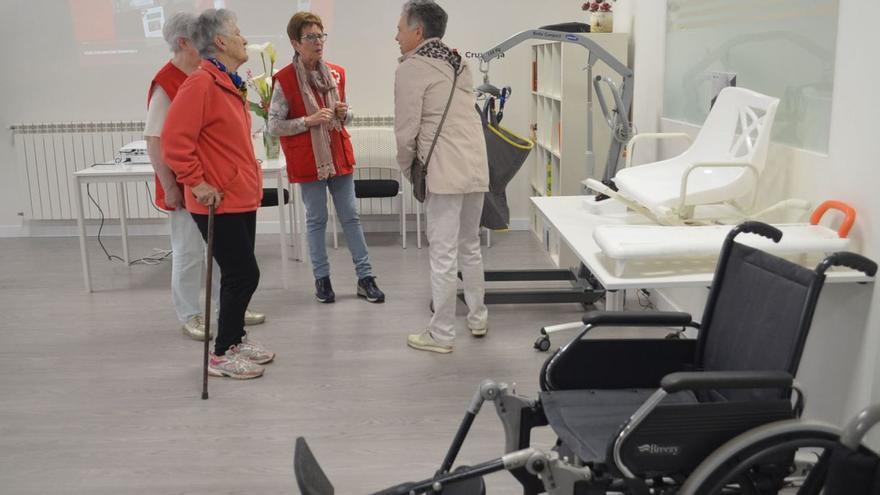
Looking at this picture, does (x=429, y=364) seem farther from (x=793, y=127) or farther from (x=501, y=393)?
(x=793, y=127)

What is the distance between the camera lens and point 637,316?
207 centimetres

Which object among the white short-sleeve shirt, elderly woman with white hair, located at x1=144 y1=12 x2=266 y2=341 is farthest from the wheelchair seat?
the white short-sleeve shirt

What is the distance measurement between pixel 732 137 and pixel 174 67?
2297 millimetres

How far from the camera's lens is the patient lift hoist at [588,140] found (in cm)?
393

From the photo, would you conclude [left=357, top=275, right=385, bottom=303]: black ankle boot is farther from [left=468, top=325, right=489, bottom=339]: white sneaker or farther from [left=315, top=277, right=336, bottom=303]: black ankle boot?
[left=468, top=325, right=489, bottom=339]: white sneaker

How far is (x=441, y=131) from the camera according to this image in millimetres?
3391

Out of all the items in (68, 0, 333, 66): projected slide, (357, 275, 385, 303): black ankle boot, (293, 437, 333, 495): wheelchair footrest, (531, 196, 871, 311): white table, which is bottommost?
(357, 275, 385, 303): black ankle boot

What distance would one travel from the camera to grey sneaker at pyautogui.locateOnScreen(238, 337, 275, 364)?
350cm

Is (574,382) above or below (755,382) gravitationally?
below

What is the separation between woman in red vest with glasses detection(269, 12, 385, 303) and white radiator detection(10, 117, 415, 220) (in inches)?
76.6

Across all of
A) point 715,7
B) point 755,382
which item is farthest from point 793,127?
point 755,382

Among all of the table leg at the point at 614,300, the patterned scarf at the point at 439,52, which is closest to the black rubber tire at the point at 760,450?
the table leg at the point at 614,300

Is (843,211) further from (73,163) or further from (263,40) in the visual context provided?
(73,163)

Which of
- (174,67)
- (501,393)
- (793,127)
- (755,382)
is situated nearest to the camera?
(755,382)
